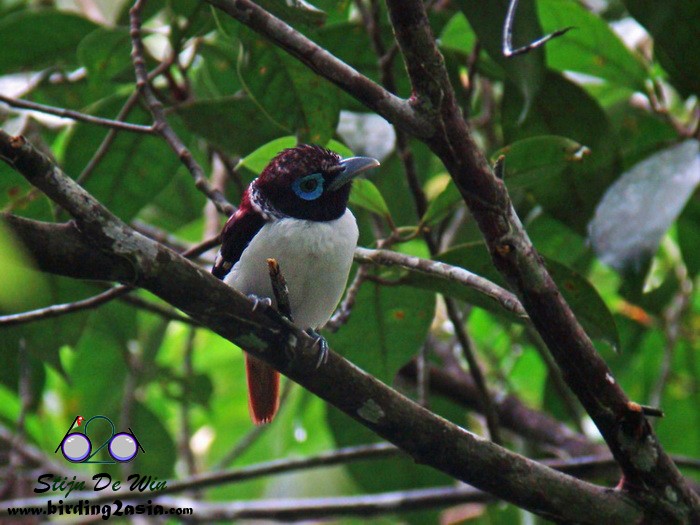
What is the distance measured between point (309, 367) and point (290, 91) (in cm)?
109

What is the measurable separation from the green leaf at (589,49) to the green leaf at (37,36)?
179cm

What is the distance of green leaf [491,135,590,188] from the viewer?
260 centimetres

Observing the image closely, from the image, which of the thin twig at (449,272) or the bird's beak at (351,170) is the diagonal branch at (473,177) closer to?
the thin twig at (449,272)

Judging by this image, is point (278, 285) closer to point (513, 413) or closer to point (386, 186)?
point (386, 186)

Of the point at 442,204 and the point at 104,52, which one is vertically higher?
the point at 104,52

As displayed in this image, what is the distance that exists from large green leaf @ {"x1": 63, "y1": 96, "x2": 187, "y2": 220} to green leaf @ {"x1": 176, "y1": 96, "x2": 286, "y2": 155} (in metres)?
0.22

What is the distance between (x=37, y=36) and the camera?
3.52 m

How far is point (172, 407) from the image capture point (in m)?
5.41

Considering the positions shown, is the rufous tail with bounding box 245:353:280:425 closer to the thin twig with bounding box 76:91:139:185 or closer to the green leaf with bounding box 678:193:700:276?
the thin twig with bounding box 76:91:139:185

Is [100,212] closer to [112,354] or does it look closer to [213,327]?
[213,327]

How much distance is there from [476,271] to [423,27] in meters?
0.97

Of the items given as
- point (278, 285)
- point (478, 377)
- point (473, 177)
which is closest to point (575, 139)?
point (478, 377)

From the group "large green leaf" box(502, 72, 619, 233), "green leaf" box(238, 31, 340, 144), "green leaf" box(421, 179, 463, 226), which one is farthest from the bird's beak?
"large green leaf" box(502, 72, 619, 233)

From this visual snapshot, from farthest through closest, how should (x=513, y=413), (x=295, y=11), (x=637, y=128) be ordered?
(x=513, y=413)
(x=637, y=128)
(x=295, y=11)
